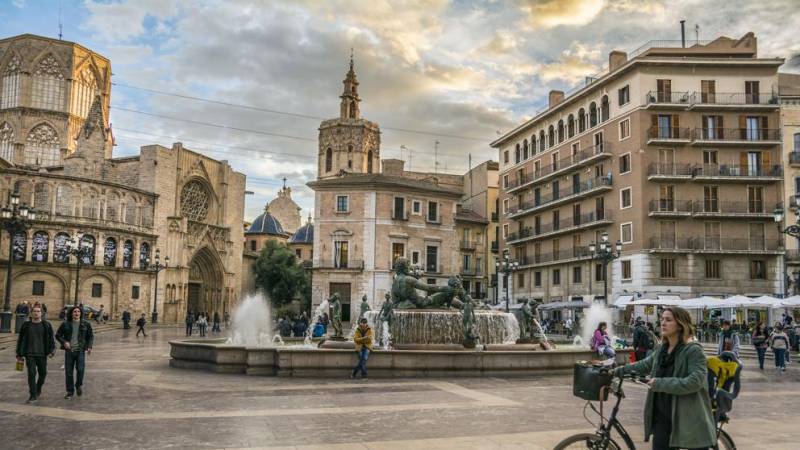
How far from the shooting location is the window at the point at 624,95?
42844 millimetres

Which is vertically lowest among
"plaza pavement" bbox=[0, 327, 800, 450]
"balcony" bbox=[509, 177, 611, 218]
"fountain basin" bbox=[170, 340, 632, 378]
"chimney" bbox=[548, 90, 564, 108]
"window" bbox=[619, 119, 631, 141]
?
"plaza pavement" bbox=[0, 327, 800, 450]

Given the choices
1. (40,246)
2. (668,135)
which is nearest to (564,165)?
(668,135)

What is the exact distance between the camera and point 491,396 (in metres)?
11.7

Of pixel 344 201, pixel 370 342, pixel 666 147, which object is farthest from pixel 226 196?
pixel 370 342

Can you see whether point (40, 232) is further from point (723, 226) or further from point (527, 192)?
point (723, 226)

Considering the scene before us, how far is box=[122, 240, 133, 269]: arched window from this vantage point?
51.9 metres

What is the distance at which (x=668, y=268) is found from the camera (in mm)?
40438

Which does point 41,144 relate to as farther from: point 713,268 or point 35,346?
point 35,346

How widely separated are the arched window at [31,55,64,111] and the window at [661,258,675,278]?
59.6 meters

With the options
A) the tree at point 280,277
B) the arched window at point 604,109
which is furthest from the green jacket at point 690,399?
the tree at point 280,277

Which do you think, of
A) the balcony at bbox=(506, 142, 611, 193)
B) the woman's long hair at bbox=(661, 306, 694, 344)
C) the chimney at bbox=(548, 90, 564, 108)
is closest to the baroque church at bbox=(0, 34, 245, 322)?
the balcony at bbox=(506, 142, 611, 193)

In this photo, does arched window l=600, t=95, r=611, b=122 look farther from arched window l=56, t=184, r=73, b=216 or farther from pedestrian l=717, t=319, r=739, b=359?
arched window l=56, t=184, r=73, b=216

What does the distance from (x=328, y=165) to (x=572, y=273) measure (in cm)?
4222

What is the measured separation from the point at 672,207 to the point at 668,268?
12.6 feet
